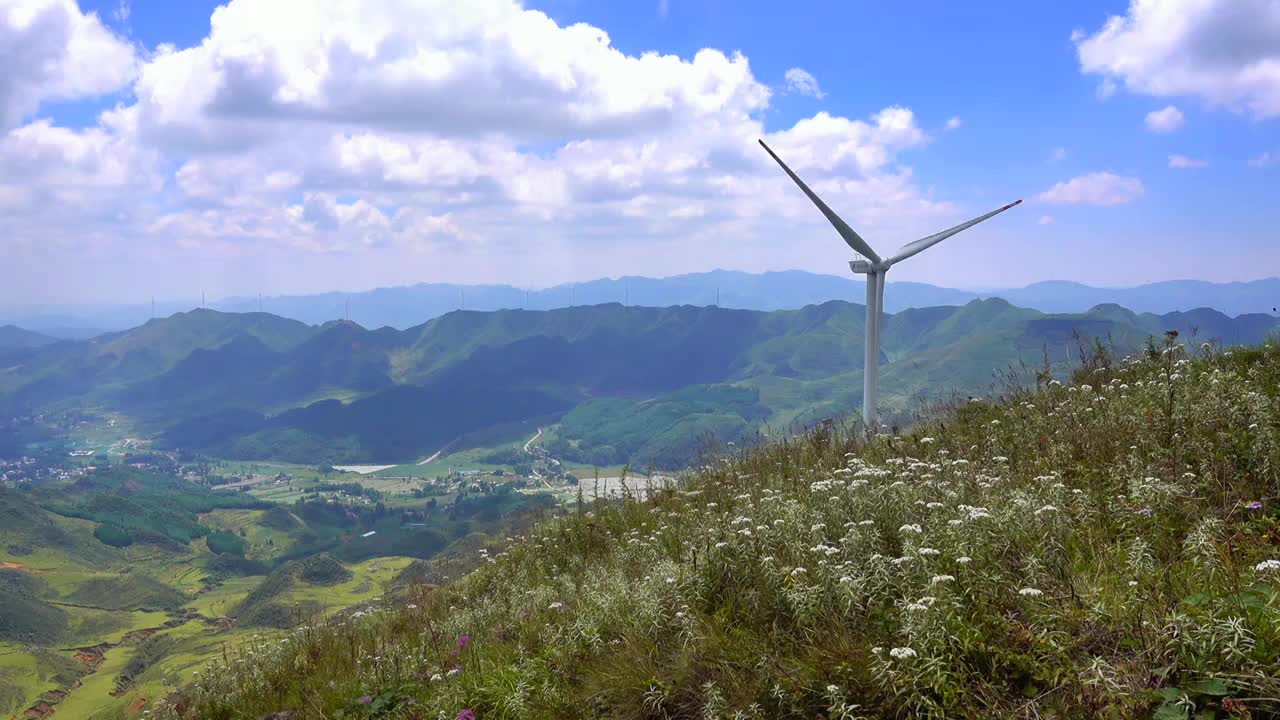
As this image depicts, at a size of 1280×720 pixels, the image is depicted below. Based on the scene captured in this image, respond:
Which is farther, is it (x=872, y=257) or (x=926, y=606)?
(x=872, y=257)

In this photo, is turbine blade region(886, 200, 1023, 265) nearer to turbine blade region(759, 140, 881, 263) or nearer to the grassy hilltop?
turbine blade region(759, 140, 881, 263)

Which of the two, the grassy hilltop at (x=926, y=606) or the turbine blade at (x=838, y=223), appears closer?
the grassy hilltop at (x=926, y=606)

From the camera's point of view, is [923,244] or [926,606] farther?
[923,244]

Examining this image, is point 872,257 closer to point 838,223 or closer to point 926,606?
point 838,223

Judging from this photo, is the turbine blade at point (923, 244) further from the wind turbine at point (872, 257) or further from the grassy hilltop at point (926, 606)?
the grassy hilltop at point (926, 606)

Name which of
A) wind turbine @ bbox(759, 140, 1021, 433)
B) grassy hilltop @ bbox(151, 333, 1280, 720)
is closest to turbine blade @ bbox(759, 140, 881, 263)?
wind turbine @ bbox(759, 140, 1021, 433)

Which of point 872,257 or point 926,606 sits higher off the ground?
point 872,257

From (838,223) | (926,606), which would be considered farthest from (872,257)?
(926,606)

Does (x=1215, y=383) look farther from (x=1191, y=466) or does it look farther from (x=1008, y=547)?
(x=1008, y=547)

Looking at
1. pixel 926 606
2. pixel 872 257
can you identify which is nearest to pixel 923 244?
pixel 872 257

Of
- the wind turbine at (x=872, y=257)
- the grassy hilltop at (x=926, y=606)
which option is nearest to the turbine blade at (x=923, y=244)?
the wind turbine at (x=872, y=257)
